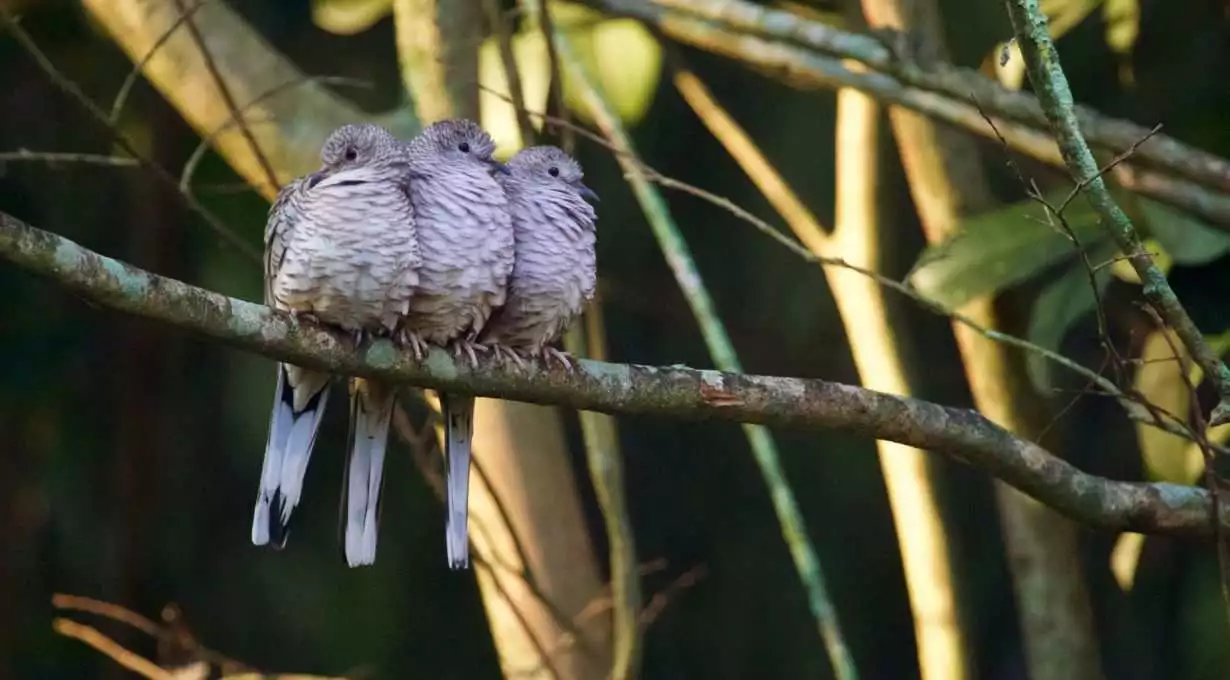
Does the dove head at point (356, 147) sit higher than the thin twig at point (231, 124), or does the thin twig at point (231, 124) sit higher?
the thin twig at point (231, 124)

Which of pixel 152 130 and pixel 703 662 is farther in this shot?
pixel 703 662

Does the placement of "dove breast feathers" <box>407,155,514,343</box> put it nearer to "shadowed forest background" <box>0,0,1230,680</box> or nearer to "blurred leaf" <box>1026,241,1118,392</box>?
"blurred leaf" <box>1026,241,1118,392</box>

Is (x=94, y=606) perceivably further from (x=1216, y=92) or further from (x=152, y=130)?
(x=1216, y=92)

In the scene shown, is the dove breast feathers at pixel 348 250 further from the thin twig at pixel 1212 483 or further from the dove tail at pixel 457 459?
the thin twig at pixel 1212 483

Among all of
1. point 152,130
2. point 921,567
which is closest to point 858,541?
point 921,567

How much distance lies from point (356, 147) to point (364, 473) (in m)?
0.47

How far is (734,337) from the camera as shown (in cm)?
407

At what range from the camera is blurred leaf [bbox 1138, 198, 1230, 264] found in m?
2.46

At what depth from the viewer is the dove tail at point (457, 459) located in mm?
2223

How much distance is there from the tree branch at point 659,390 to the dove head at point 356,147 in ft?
1.31

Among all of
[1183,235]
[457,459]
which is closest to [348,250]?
[457,459]

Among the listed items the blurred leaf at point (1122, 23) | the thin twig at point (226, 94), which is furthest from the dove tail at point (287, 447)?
the blurred leaf at point (1122, 23)

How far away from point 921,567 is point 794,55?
3.18ft

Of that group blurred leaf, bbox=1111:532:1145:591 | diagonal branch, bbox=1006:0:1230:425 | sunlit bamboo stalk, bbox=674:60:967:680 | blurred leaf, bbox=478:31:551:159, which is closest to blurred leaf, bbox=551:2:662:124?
blurred leaf, bbox=478:31:551:159
